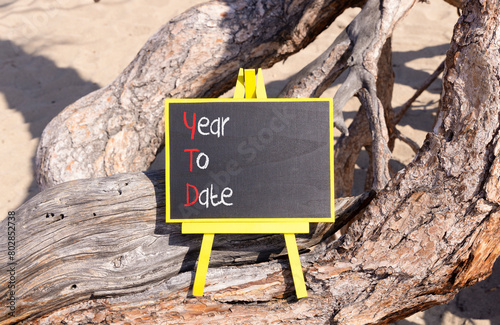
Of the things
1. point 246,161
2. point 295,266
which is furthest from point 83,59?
point 295,266

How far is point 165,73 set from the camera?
2.62m

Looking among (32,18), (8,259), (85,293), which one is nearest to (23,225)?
(8,259)

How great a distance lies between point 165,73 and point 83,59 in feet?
8.01

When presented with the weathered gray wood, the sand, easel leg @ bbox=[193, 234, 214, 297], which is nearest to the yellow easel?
easel leg @ bbox=[193, 234, 214, 297]

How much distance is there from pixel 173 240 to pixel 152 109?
40.1 inches

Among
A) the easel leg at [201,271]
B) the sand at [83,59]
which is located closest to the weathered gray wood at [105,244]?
the easel leg at [201,271]

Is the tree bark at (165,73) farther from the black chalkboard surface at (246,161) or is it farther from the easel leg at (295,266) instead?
the easel leg at (295,266)

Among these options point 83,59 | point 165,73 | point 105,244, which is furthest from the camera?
point 83,59

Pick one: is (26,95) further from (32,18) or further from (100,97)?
(100,97)

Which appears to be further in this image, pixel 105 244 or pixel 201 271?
pixel 105 244

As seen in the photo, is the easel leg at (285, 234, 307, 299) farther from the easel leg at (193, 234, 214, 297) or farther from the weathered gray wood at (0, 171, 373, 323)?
the easel leg at (193, 234, 214, 297)

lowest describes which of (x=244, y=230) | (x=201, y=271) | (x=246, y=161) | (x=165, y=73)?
(x=201, y=271)

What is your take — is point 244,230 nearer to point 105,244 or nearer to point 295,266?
point 295,266

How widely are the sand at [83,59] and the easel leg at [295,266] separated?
208 cm
